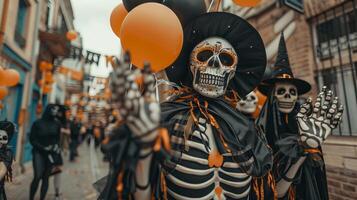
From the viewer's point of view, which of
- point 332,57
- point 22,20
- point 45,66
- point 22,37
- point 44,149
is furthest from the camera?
point 45,66

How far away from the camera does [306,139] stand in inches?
72.1

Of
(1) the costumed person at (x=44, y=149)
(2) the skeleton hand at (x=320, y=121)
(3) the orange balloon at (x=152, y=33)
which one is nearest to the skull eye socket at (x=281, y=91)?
(2) the skeleton hand at (x=320, y=121)

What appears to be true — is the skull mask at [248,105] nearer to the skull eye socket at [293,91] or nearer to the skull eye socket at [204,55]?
the skull eye socket at [293,91]

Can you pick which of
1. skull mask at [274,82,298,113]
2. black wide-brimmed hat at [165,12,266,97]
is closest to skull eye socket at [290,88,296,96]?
skull mask at [274,82,298,113]

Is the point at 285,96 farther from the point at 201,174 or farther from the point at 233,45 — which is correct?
the point at 201,174

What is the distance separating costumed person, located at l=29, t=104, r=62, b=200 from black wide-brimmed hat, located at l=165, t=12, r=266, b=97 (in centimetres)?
293

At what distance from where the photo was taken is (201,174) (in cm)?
155

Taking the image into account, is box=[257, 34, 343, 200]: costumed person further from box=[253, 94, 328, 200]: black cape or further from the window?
the window

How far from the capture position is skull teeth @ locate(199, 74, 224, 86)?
70.3 inches

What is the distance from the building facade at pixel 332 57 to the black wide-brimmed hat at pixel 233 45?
237cm

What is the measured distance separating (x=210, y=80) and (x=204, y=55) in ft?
0.69

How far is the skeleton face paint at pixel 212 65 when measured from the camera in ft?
5.88

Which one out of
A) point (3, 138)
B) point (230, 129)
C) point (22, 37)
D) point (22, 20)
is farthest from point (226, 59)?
point (22, 37)

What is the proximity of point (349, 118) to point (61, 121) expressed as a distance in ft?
15.9
